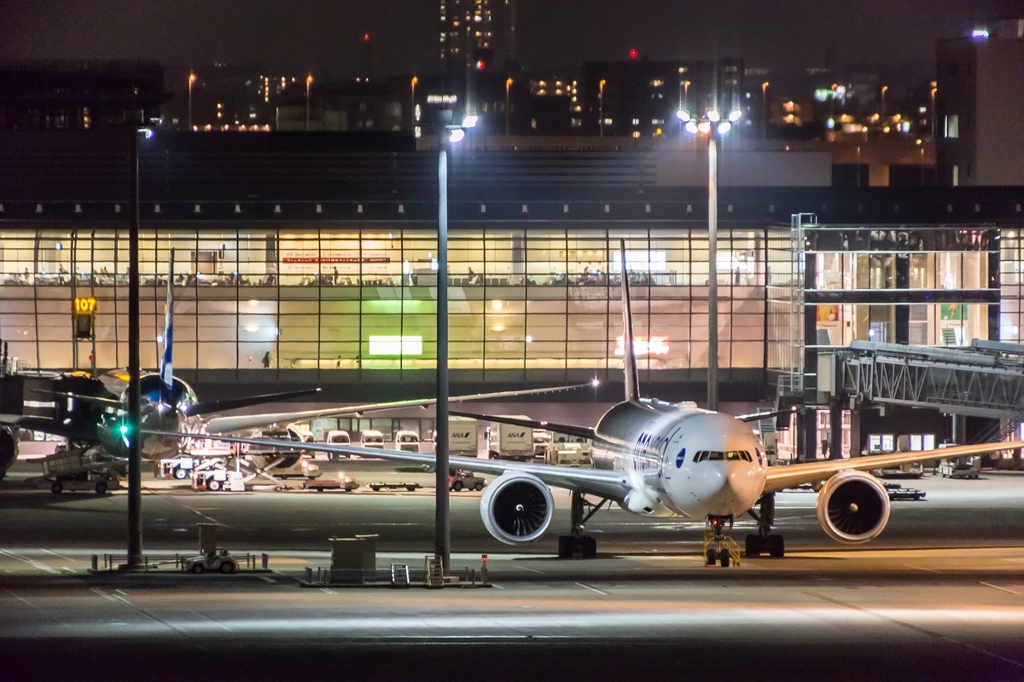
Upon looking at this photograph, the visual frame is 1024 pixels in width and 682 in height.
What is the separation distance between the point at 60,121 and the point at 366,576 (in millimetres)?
146237

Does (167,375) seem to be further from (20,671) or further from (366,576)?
(20,671)

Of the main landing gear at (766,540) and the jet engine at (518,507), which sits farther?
the main landing gear at (766,540)

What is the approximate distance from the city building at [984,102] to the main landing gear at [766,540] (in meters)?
92.4

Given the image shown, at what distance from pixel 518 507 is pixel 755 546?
283 inches

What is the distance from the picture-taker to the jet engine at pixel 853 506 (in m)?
40.4

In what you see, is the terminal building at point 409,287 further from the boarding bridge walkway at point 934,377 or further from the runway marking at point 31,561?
the runway marking at point 31,561

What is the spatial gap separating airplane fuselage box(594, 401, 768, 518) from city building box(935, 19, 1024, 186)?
9392cm

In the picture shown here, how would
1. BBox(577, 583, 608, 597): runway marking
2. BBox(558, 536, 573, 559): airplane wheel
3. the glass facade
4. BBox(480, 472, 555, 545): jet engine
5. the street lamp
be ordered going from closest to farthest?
BBox(577, 583, 608, 597): runway marking < the street lamp < BBox(480, 472, 555, 545): jet engine < BBox(558, 536, 573, 559): airplane wheel < the glass facade

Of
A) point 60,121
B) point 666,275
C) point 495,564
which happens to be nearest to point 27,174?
point 60,121

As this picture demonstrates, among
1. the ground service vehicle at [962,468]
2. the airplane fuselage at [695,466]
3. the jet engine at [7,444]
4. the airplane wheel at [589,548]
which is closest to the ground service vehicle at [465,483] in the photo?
the jet engine at [7,444]

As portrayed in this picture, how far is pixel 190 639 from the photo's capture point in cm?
2564

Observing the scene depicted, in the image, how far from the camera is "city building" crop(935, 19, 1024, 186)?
12488 centimetres

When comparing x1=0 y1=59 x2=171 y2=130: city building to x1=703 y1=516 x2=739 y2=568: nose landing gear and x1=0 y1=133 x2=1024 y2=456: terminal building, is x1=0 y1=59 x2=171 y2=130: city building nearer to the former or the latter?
x1=0 y1=133 x2=1024 y2=456: terminal building

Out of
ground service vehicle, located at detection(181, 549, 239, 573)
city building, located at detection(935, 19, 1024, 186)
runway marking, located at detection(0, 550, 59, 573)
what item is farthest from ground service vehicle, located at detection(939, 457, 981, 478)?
runway marking, located at detection(0, 550, 59, 573)
